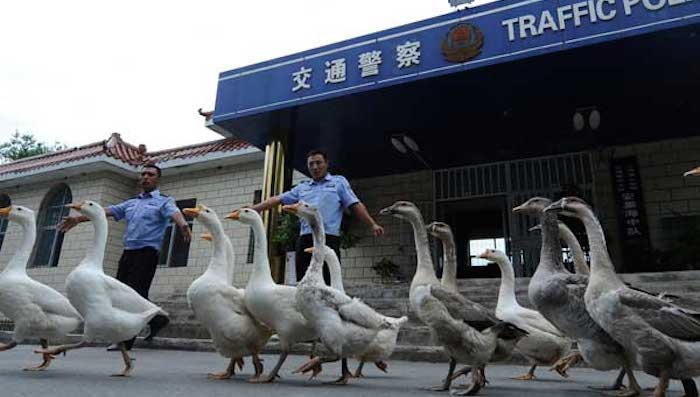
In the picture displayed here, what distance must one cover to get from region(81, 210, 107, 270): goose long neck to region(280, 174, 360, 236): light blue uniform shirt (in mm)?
1505

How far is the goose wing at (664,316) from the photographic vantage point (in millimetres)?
2176

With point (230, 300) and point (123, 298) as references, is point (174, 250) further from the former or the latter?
point (230, 300)

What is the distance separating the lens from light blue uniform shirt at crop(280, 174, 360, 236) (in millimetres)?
4086

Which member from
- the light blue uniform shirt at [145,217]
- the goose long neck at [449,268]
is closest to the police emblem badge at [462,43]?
the goose long neck at [449,268]

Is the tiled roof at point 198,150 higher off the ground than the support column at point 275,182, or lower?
higher

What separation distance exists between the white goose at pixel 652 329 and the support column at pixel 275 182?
625 centimetres

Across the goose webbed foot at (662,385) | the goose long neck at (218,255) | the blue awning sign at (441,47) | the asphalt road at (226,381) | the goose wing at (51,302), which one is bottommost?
the asphalt road at (226,381)

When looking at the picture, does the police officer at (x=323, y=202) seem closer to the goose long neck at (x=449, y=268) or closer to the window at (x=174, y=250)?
the goose long neck at (x=449, y=268)

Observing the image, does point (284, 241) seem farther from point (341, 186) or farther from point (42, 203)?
point (42, 203)

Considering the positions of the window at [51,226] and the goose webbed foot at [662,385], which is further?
the window at [51,226]

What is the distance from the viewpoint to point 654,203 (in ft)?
27.4

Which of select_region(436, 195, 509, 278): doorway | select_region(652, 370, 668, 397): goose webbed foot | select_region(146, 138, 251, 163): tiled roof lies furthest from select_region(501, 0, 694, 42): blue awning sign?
select_region(146, 138, 251, 163): tiled roof

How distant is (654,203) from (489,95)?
388cm

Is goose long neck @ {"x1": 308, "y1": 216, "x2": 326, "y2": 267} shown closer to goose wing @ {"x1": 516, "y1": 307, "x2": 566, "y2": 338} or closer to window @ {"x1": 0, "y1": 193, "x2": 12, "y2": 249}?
goose wing @ {"x1": 516, "y1": 307, "x2": 566, "y2": 338}
